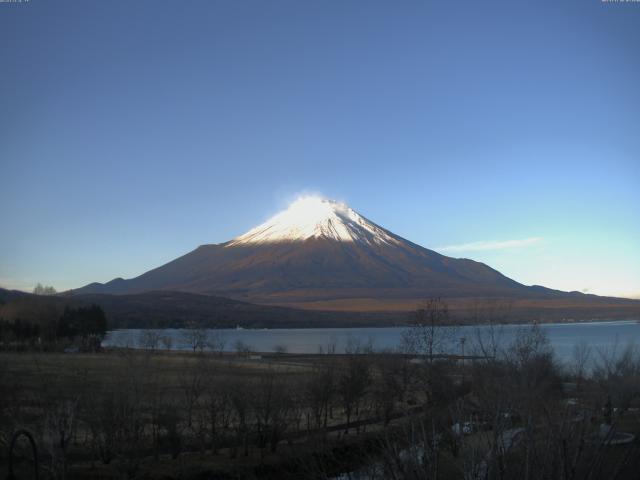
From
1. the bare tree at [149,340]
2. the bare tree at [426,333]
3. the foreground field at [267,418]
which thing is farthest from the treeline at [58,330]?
the bare tree at [426,333]

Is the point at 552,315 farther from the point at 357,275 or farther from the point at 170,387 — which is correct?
the point at 170,387

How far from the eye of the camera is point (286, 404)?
21.1 meters

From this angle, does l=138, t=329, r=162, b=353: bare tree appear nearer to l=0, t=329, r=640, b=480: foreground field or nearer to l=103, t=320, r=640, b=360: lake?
l=103, t=320, r=640, b=360: lake

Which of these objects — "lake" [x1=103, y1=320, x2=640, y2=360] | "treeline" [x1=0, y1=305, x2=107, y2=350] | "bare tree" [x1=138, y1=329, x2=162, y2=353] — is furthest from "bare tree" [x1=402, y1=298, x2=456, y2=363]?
"treeline" [x1=0, y1=305, x2=107, y2=350]

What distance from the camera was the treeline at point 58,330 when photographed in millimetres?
57219

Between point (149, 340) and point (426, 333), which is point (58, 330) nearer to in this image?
point (149, 340)

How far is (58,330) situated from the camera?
69125mm

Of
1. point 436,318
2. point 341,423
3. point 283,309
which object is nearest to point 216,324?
point 283,309

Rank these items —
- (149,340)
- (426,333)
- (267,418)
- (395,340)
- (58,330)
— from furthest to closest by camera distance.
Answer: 1. (395,340)
2. (58,330)
3. (149,340)
4. (426,333)
5. (267,418)

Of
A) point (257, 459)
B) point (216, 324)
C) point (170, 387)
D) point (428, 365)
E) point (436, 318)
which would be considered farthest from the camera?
point (216, 324)

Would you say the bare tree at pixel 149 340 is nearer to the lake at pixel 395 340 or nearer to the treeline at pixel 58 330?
the lake at pixel 395 340

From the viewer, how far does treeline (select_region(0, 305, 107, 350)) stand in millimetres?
57219

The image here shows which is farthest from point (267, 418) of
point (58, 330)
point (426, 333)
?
point (58, 330)

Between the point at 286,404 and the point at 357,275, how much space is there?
176 meters
